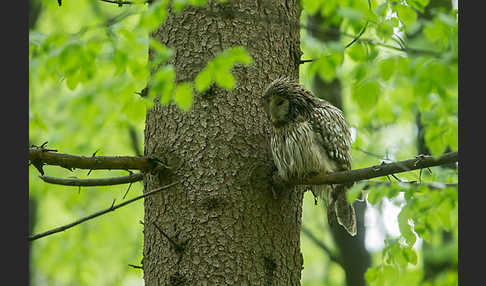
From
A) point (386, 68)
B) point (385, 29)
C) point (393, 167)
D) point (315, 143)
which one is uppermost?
point (385, 29)

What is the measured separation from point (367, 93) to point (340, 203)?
1.38 meters

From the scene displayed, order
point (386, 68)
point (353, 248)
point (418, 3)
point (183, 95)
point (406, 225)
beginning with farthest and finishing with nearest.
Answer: point (353, 248) → point (386, 68) → point (418, 3) → point (406, 225) → point (183, 95)

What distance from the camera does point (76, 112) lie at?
8.10m

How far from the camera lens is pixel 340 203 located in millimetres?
4262

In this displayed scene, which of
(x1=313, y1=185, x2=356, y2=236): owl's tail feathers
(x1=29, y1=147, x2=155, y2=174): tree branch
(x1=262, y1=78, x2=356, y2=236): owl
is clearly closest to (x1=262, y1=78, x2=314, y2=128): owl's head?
(x1=262, y1=78, x2=356, y2=236): owl

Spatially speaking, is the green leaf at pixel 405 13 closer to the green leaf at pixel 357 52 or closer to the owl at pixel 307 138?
the green leaf at pixel 357 52

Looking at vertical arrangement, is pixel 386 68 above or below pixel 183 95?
above

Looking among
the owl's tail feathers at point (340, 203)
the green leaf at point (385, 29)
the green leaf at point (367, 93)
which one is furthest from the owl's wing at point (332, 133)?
the green leaf at point (367, 93)

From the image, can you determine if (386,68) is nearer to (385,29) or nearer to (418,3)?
(385,29)

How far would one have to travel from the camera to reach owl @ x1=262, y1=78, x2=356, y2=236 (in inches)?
146

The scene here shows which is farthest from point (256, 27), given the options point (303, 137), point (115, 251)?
point (115, 251)

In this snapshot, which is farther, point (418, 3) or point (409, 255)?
point (409, 255)

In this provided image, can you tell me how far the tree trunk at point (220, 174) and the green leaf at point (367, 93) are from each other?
1535 mm

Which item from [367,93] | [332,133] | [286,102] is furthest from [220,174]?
[367,93]
